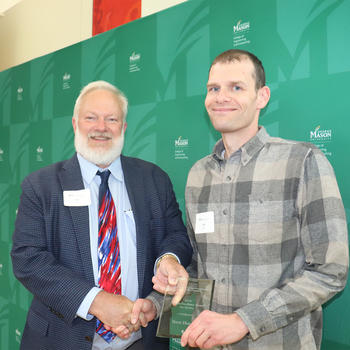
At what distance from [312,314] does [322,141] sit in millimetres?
961

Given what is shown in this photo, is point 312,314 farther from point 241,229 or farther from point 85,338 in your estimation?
point 85,338

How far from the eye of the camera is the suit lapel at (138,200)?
1.95m

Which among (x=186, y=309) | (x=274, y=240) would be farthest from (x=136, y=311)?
(x=274, y=240)

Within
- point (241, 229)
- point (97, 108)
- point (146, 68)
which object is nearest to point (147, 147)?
point (146, 68)

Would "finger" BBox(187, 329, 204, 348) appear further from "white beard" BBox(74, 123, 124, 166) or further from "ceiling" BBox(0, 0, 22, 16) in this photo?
"ceiling" BBox(0, 0, 22, 16)

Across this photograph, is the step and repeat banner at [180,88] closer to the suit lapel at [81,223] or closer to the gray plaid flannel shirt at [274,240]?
the gray plaid flannel shirt at [274,240]

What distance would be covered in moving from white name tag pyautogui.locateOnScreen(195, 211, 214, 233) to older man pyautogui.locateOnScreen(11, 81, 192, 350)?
207 mm

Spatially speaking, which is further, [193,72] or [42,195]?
[193,72]

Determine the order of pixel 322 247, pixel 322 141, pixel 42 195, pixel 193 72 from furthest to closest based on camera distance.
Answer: pixel 193 72 < pixel 322 141 < pixel 42 195 < pixel 322 247

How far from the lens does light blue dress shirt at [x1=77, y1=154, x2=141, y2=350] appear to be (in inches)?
73.7

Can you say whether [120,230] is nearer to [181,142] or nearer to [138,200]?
[138,200]

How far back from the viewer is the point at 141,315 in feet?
5.75

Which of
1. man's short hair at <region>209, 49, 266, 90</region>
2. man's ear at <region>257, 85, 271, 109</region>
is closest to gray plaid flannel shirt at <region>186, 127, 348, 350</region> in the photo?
man's ear at <region>257, 85, 271, 109</region>

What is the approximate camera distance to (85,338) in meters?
1.77
